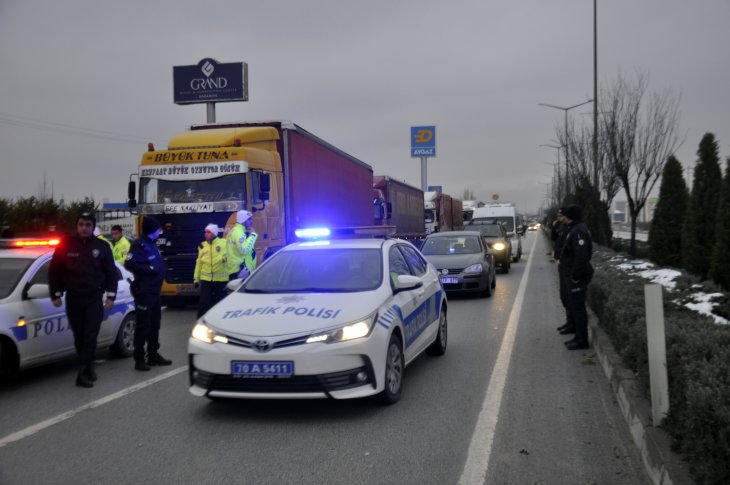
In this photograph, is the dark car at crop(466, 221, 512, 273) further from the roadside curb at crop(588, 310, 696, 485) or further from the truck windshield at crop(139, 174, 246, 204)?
the roadside curb at crop(588, 310, 696, 485)

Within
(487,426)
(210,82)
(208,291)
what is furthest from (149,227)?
(210,82)

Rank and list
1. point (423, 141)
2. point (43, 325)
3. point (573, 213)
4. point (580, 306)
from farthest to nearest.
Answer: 1. point (423, 141)
2. point (573, 213)
3. point (580, 306)
4. point (43, 325)

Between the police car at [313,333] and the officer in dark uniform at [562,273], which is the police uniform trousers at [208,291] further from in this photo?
the officer in dark uniform at [562,273]

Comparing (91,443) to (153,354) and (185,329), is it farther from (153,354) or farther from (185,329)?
(185,329)

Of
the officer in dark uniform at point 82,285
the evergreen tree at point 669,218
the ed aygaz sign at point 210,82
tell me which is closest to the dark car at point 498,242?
the evergreen tree at point 669,218

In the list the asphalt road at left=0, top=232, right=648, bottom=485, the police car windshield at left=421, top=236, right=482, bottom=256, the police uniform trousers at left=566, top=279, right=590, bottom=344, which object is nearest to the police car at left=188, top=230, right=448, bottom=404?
the asphalt road at left=0, top=232, right=648, bottom=485

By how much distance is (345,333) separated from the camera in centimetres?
557

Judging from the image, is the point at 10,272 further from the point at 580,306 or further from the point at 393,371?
the point at 580,306

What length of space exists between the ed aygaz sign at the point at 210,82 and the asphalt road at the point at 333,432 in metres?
26.2

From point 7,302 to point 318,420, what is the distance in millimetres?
3535

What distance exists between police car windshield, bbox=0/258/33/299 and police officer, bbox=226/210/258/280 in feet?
10.00

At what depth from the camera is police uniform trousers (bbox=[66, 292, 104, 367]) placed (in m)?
7.01

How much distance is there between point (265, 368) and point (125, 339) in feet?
13.2

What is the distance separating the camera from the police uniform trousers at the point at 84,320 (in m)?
7.01
